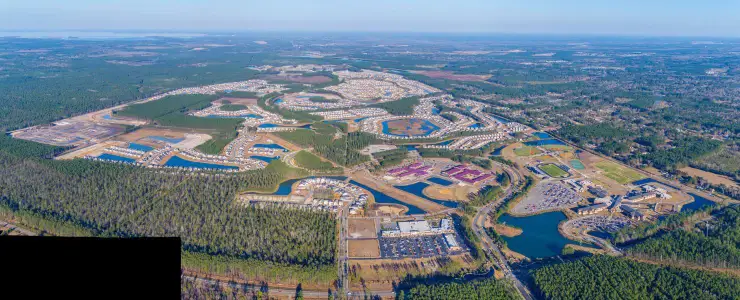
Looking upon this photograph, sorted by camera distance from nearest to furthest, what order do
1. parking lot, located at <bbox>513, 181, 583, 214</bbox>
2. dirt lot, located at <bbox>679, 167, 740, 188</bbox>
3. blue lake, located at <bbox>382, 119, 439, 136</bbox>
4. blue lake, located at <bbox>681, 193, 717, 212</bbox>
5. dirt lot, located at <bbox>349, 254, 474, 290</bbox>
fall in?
dirt lot, located at <bbox>349, 254, 474, 290</bbox> → parking lot, located at <bbox>513, 181, 583, 214</bbox> → blue lake, located at <bbox>681, 193, 717, 212</bbox> → dirt lot, located at <bbox>679, 167, 740, 188</bbox> → blue lake, located at <bbox>382, 119, 439, 136</bbox>

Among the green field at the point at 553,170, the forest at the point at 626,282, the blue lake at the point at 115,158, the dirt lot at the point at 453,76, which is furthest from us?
the dirt lot at the point at 453,76

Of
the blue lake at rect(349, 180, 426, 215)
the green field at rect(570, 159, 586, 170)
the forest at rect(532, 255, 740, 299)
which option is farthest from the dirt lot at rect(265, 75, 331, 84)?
the forest at rect(532, 255, 740, 299)

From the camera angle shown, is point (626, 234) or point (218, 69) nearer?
point (626, 234)

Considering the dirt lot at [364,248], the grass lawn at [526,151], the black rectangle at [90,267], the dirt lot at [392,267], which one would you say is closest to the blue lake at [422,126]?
the grass lawn at [526,151]

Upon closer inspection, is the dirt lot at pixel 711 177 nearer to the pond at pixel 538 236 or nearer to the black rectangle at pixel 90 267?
the pond at pixel 538 236

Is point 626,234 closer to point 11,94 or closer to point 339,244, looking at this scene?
point 339,244

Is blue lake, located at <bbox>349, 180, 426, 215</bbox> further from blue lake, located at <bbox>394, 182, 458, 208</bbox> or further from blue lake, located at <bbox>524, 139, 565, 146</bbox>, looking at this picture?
blue lake, located at <bbox>524, 139, 565, 146</bbox>

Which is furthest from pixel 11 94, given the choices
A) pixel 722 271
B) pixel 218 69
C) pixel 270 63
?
pixel 722 271
